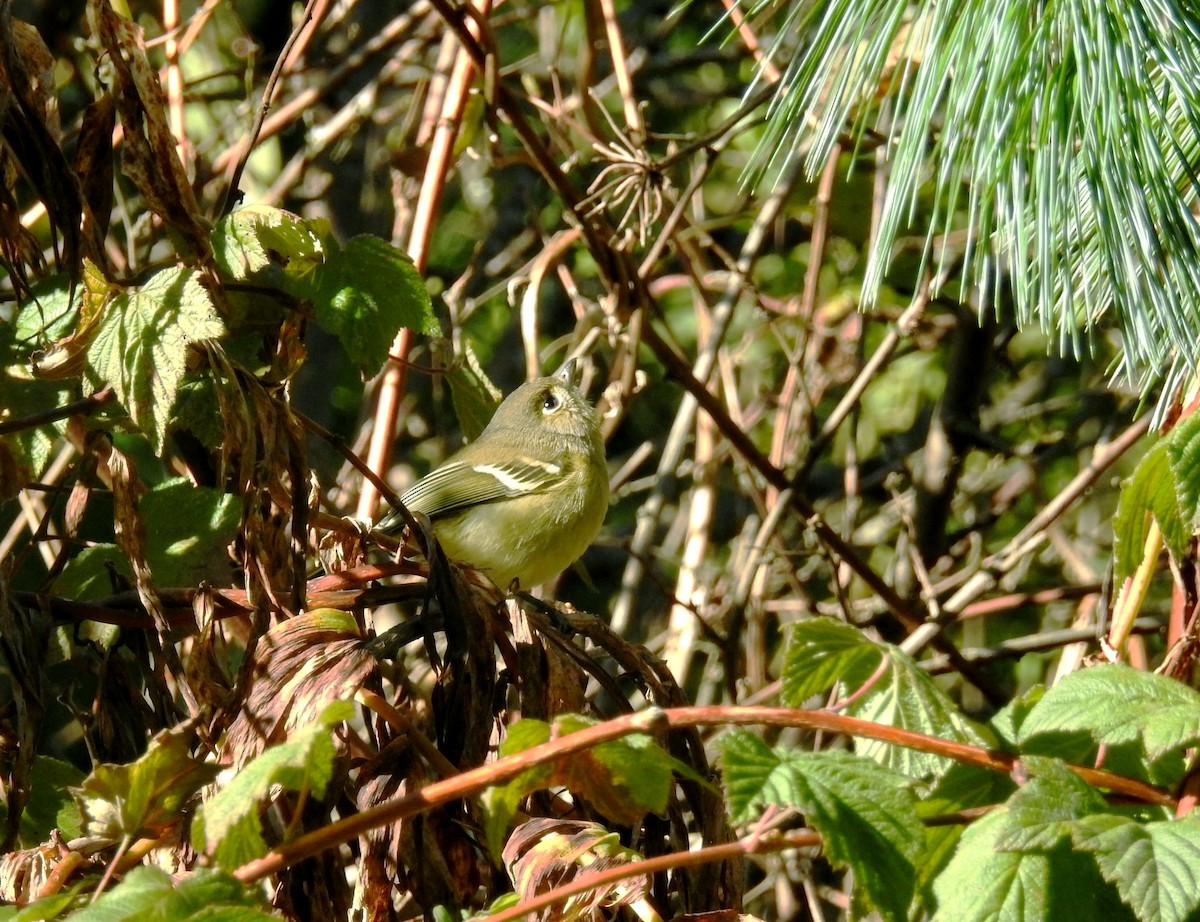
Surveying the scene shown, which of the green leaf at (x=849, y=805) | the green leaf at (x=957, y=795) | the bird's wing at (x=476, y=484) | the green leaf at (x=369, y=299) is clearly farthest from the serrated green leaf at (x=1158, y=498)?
the bird's wing at (x=476, y=484)

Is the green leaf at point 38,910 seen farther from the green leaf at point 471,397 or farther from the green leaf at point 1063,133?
the green leaf at point 471,397

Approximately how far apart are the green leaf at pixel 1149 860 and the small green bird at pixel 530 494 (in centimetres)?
238

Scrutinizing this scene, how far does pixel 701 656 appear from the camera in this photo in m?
4.75

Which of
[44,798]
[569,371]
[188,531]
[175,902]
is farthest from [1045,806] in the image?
[569,371]

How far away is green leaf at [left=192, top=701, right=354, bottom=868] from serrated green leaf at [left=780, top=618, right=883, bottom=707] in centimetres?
38

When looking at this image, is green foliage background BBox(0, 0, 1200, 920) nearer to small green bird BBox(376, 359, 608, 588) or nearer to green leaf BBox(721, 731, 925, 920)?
green leaf BBox(721, 731, 925, 920)

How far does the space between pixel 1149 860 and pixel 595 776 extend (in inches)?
18.9

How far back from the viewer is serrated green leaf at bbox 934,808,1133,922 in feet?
3.51

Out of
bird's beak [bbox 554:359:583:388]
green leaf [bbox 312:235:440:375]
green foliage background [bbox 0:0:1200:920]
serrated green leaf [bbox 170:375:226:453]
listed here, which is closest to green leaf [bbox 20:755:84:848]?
green foliage background [bbox 0:0:1200:920]

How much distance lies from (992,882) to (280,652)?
741mm

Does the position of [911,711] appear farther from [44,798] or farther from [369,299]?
[44,798]

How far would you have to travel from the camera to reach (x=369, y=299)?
1873 millimetres

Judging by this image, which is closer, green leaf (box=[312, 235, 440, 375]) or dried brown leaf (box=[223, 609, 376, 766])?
dried brown leaf (box=[223, 609, 376, 766])

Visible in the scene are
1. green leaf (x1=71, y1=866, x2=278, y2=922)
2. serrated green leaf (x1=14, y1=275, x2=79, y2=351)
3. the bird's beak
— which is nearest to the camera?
green leaf (x1=71, y1=866, x2=278, y2=922)
